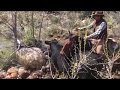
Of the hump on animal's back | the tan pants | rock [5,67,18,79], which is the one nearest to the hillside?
rock [5,67,18,79]

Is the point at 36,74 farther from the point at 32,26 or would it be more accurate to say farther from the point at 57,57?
the point at 32,26

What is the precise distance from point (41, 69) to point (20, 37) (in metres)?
2.16

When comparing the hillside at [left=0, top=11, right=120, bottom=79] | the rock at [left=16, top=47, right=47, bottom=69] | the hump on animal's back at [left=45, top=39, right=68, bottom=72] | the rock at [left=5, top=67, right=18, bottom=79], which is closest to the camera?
the hump on animal's back at [left=45, top=39, right=68, bottom=72]

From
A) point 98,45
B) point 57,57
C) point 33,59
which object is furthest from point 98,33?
point 33,59

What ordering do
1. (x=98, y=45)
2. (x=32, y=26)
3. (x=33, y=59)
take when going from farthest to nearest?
(x=32, y=26), (x=33, y=59), (x=98, y=45)

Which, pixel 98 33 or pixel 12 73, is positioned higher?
pixel 98 33

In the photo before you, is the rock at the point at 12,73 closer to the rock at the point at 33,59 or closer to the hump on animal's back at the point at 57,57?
the rock at the point at 33,59

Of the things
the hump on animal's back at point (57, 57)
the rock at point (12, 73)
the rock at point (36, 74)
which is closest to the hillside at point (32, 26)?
the rock at point (12, 73)

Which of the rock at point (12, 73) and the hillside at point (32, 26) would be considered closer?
the rock at point (12, 73)

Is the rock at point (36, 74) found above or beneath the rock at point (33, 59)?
beneath

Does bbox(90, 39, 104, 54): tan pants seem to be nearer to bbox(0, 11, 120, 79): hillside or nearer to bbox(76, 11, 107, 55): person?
bbox(76, 11, 107, 55): person
